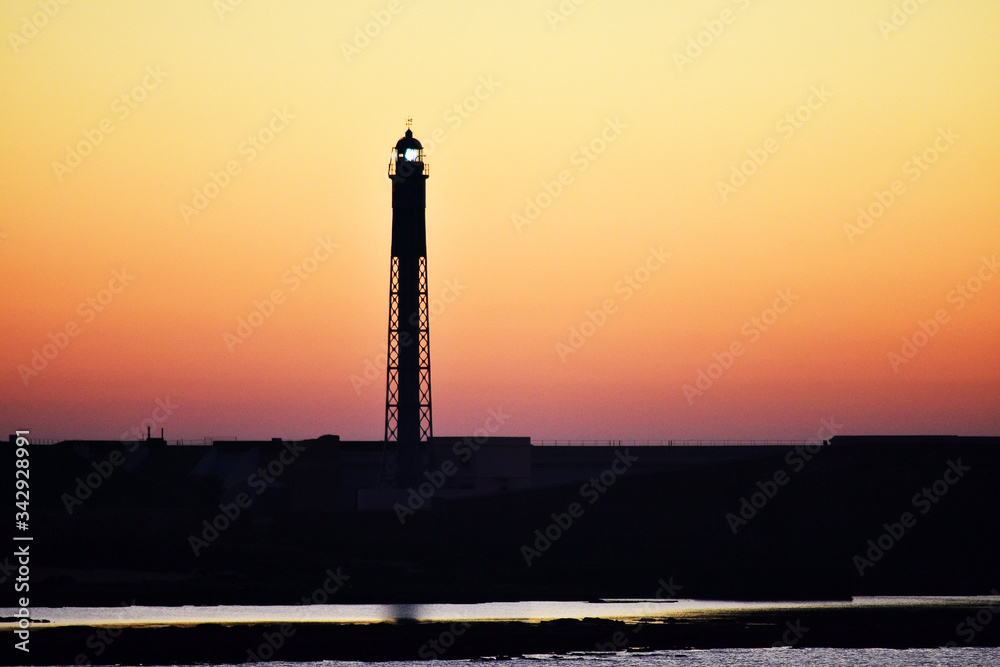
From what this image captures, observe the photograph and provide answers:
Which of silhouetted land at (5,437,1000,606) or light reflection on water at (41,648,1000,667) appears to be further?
silhouetted land at (5,437,1000,606)

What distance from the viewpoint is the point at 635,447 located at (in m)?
101

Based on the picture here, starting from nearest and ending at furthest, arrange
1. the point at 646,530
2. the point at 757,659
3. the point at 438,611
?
the point at 757,659, the point at 438,611, the point at 646,530

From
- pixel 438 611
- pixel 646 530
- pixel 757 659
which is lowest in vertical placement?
pixel 757 659

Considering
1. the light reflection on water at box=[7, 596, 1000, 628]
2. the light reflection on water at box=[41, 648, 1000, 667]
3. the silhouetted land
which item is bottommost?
the light reflection on water at box=[41, 648, 1000, 667]

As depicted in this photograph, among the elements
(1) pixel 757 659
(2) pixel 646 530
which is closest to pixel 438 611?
(1) pixel 757 659

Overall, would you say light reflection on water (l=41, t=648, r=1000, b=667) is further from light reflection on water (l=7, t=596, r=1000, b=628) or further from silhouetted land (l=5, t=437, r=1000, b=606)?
silhouetted land (l=5, t=437, r=1000, b=606)

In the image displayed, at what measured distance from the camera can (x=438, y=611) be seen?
187ft

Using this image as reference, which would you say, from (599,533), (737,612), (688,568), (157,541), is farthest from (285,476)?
(737,612)

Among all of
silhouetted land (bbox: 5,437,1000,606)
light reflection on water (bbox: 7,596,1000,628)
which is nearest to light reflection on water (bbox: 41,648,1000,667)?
light reflection on water (bbox: 7,596,1000,628)

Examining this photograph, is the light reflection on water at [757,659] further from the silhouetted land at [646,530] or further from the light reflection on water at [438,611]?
the silhouetted land at [646,530]

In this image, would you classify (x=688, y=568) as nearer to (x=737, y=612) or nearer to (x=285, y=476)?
(x=737, y=612)

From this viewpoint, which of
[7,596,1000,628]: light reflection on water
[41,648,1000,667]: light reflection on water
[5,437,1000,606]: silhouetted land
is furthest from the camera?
[5,437,1000,606]: silhouetted land

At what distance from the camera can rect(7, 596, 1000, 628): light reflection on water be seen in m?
53.2

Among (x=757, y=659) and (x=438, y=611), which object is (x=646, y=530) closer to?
(x=438, y=611)
